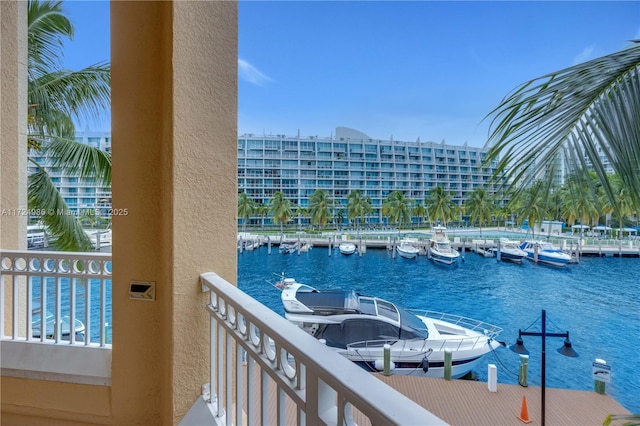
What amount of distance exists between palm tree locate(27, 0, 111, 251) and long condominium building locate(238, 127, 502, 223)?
56.6 inches

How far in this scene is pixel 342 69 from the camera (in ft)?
16.3

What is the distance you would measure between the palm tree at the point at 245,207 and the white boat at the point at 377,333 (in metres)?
1.18

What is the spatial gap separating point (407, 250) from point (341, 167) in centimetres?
268

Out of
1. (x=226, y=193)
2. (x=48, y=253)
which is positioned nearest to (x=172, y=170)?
(x=226, y=193)

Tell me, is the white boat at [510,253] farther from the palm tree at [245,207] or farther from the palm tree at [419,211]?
the palm tree at [245,207]

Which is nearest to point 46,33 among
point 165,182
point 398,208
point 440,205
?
point 165,182

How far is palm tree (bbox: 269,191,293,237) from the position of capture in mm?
3969

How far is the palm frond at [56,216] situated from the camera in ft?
8.44

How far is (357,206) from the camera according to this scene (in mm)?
4648

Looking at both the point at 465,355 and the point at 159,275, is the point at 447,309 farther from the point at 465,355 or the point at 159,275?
the point at 159,275

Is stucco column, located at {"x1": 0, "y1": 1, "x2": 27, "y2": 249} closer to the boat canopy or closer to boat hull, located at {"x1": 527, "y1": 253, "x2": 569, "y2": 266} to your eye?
the boat canopy

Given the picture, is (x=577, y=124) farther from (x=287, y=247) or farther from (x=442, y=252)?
(x=442, y=252)

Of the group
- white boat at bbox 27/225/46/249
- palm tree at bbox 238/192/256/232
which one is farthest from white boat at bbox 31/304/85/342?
palm tree at bbox 238/192/256/232

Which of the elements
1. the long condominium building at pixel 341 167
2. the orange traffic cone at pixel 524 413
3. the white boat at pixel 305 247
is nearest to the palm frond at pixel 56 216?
the long condominium building at pixel 341 167
